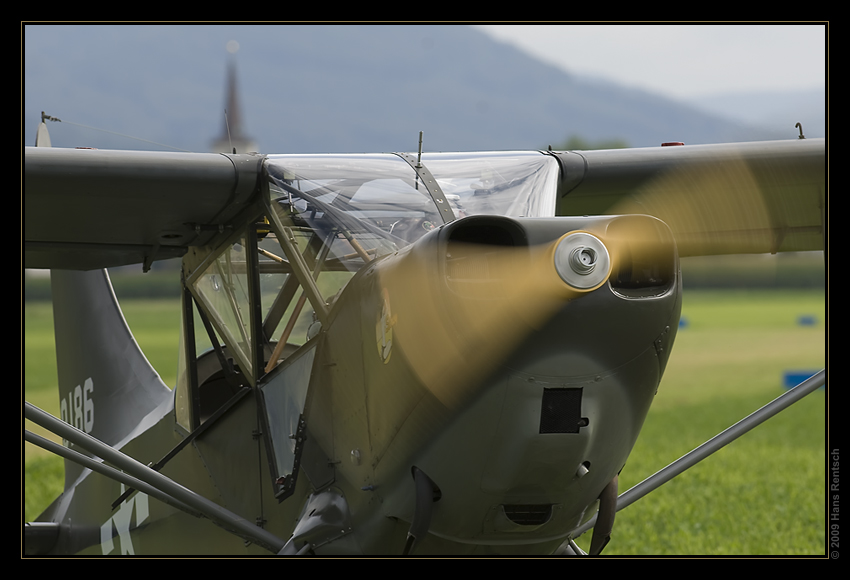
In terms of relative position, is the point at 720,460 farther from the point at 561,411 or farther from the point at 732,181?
the point at 561,411

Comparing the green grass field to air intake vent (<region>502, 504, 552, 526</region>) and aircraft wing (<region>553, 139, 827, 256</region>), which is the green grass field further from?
air intake vent (<region>502, 504, 552, 526</region>)

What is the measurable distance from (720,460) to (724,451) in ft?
3.37

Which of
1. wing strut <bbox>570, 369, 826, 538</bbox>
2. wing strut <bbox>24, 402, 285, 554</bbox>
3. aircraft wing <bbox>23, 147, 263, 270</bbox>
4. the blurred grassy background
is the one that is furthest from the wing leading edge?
wing strut <bbox>24, 402, 285, 554</bbox>

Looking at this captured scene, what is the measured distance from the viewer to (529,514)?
3295 millimetres

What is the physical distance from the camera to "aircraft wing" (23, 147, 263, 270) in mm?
4383

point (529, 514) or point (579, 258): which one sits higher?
point (579, 258)

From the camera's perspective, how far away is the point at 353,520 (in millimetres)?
3787

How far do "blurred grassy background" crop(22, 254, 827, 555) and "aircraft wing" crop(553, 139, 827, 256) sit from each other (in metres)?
0.43

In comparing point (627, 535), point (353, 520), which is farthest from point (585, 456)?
point (627, 535)

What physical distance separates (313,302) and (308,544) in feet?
3.62

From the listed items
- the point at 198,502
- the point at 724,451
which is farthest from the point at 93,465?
the point at 724,451

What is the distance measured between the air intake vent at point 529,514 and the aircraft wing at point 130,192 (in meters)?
2.23

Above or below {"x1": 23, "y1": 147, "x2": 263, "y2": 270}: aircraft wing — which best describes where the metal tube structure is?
below
